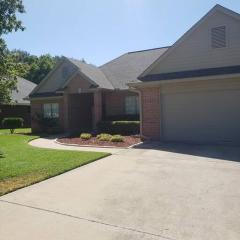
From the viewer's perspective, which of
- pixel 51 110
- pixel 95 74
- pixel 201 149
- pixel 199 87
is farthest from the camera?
pixel 51 110

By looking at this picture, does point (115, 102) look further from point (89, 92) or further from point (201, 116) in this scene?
point (201, 116)

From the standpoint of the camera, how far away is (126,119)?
22.5 m

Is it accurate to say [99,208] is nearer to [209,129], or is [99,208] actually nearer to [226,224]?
[226,224]

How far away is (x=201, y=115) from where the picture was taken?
15.9 m

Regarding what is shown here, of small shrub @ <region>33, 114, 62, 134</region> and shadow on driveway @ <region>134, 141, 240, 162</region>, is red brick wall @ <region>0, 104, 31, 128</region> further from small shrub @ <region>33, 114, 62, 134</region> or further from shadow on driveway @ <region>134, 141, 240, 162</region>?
shadow on driveway @ <region>134, 141, 240, 162</region>

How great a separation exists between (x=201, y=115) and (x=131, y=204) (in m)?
10.1

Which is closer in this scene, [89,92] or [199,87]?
[199,87]

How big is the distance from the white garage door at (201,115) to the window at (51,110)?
40.1 feet

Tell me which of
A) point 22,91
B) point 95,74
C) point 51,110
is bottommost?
point 51,110

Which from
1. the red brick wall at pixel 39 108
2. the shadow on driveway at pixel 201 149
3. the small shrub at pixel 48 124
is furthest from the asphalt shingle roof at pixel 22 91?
the shadow on driveway at pixel 201 149

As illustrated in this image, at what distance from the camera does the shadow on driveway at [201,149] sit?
1213 cm

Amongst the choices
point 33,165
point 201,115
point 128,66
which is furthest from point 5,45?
point 128,66

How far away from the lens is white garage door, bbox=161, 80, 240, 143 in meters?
15.2

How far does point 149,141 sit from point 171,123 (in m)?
1.40
